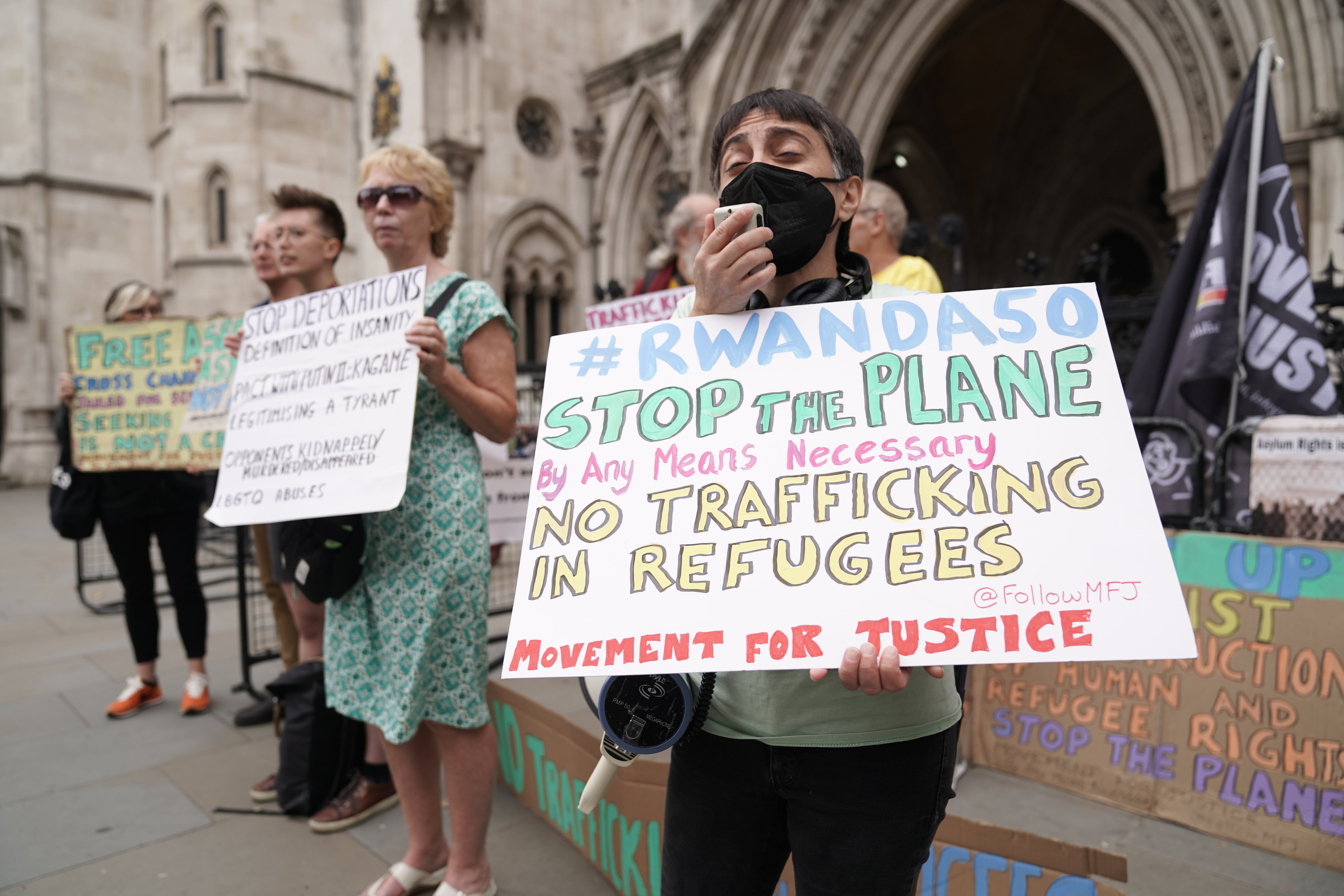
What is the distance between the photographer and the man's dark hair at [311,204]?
2789 millimetres

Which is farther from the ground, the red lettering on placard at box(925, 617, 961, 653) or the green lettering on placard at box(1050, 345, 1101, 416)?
the green lettering on placard at box(1050, 345, 1101, 416)

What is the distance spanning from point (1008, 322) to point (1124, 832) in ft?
7.04

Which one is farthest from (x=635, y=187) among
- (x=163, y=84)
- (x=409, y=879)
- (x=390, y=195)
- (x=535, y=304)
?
(x=409, y=879)

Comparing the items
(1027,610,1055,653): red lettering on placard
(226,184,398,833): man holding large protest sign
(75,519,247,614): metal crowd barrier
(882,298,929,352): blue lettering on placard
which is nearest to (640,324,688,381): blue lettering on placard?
(882,298,929,352): blue lettering on placard

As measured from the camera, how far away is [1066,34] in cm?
1370

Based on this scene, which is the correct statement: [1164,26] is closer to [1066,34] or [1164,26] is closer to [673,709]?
[1066,34]

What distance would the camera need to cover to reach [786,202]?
1335 millimetres

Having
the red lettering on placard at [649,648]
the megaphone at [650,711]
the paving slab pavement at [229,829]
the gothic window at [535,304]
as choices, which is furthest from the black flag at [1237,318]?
the gothic window at [535,304]

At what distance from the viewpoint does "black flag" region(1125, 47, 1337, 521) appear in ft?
11.8

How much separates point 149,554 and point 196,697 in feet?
2.51

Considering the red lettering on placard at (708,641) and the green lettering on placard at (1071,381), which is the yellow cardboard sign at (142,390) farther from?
the green lettering on placard at (1071,381)

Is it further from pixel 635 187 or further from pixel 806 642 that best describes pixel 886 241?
pixel 635 187

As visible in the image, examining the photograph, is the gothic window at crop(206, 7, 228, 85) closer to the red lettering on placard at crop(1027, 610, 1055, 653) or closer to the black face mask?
the black face mask

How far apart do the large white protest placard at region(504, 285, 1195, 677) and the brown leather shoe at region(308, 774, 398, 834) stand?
2.11 metres
